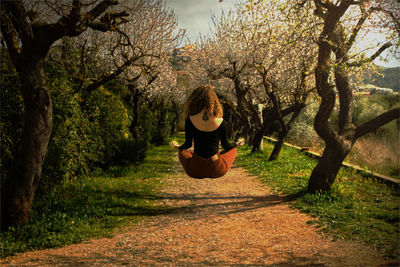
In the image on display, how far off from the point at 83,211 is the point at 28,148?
244 cm

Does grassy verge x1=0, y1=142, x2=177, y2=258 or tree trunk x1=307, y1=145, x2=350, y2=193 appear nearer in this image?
grassy verge x1=0, y1=142, x2=177, y2=258

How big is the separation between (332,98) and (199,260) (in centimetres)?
657

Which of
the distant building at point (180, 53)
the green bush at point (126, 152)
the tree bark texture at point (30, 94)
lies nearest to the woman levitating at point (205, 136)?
the tree bark texture at point (30, 94)

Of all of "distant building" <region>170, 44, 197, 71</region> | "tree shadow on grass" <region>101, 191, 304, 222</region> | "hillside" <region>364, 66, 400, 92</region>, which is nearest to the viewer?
"tree shadow on grass" <region>101, 191, 304, 222</region>

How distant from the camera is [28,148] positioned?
794 centimetres

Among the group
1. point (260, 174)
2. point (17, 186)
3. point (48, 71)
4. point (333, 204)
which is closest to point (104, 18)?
point (48, 71)

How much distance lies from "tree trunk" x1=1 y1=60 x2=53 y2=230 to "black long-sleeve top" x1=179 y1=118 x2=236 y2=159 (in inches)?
189

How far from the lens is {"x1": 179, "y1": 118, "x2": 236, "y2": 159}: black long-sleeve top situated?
14.4 ft

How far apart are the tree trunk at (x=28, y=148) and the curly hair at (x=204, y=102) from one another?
5.12 meters

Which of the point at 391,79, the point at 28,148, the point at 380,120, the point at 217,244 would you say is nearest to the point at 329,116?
the point at 380,120

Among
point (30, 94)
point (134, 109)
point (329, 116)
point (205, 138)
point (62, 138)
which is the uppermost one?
point (134, 109)

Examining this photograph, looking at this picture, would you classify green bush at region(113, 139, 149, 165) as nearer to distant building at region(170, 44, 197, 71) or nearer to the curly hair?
distant building at region(170, 44, 197, 71)

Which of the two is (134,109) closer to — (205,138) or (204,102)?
Answer: (205,138)

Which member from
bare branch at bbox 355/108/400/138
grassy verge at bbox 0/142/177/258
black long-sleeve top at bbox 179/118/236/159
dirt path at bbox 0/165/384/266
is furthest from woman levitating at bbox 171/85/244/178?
bare branch at bbox 355/108/400/138
